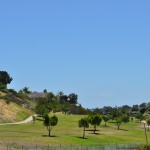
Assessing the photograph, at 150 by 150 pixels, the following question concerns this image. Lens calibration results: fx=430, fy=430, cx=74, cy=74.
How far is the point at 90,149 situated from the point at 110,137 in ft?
136

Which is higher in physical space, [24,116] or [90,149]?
[24,116]

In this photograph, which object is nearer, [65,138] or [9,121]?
[65,138]

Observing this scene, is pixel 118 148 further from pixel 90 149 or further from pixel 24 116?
pixel 24 116

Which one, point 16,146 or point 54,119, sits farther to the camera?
point 54,119

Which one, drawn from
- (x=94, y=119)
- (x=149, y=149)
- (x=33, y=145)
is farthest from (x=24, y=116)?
→ (x=149, y=149)

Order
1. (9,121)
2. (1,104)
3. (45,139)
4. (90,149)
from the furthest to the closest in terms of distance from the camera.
Answer: (1,104) < (9,121) < (45,139) < (90,149)

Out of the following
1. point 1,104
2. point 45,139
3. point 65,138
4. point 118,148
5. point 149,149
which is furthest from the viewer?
point 1,104

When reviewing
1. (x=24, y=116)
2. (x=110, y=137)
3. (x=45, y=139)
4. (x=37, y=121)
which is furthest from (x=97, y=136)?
(x=24, y=116)

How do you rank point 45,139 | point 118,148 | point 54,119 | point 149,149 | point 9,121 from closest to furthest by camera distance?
1. point 149,149
2. point 118,148
3. point 45,139
4. point 54,119
5. point 9,121

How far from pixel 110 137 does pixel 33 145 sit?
4291cm

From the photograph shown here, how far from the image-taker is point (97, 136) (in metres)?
121

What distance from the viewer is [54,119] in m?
116

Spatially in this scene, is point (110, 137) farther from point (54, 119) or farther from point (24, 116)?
point (24, 116)

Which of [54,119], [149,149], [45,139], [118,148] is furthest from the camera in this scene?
[54,119]
